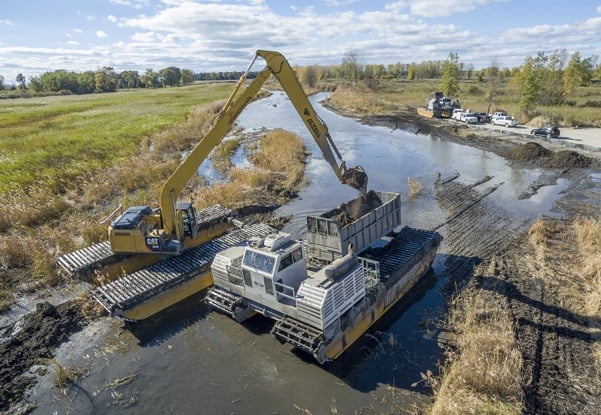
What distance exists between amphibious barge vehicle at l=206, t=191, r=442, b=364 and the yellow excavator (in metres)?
2.68

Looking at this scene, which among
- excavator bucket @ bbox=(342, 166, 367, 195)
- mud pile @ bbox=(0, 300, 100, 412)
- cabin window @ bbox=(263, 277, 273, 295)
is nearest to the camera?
mud pile @ bbox=(0, 300, 100, 412)

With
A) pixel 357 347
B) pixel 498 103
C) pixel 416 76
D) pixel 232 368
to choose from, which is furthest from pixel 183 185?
pixel 416 76

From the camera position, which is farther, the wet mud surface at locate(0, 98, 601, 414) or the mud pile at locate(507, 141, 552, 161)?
the mud pile at locate(507, 141, 552, 161)

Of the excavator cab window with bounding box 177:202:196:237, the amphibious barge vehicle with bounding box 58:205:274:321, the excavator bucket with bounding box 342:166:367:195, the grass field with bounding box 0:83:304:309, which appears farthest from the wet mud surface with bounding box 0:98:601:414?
the excavator bucket with bounding box 342:166:367:195

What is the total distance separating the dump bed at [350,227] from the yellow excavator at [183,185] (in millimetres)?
2172

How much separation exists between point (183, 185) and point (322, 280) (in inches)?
250

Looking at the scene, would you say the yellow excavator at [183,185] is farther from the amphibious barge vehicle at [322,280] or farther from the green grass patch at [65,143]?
the green grass patch at [65,143]

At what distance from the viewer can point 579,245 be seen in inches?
631

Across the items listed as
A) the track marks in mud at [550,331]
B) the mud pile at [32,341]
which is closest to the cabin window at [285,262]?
the track marks in mud at [550,331]

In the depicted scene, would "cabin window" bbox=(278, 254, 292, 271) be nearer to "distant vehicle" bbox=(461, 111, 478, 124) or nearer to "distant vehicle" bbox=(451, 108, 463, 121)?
"distant vehicle" bbox=(461, 111, 478, 124)

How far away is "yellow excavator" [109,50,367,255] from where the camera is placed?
12977 mm

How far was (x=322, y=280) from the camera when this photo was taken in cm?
1009

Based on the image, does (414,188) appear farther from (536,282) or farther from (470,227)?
(536,282)

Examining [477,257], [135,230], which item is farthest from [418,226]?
[135,230]
